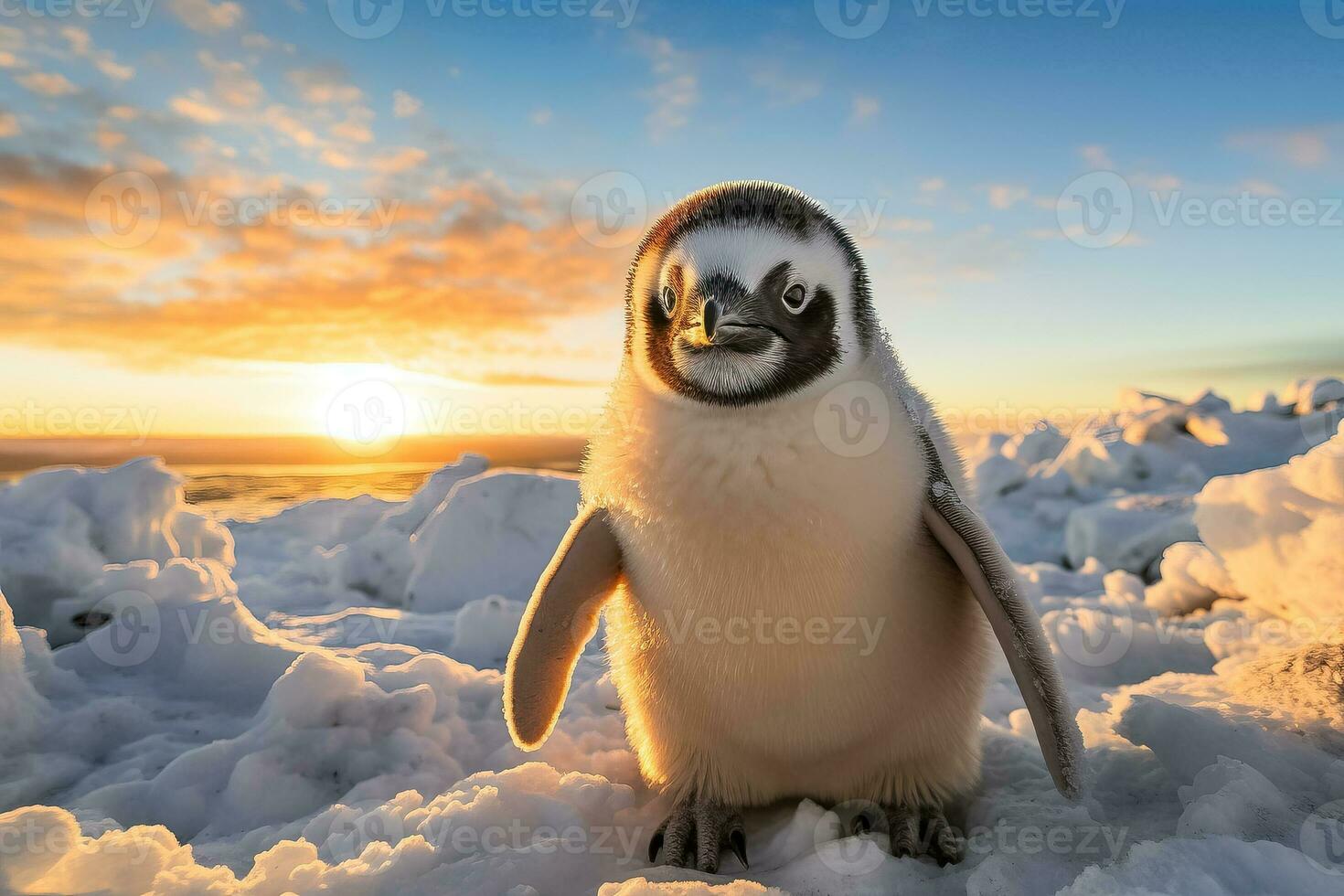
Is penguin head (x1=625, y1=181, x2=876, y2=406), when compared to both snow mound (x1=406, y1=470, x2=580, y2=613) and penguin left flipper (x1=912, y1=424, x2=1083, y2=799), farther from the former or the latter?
snow mound (x1=406, y1=470, x2=580, y2=613)

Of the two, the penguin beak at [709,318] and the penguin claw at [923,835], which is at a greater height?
the penguin beak at [709,318]

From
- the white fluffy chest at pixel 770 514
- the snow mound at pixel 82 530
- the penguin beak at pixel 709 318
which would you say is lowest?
the snow mound at pixel 82 530

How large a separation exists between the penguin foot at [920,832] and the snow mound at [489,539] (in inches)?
127

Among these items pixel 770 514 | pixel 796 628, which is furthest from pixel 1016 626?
pixel 770 514

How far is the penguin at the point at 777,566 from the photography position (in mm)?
1562

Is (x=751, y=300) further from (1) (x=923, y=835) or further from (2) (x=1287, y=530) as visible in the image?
(2) (x=1287, y=530)

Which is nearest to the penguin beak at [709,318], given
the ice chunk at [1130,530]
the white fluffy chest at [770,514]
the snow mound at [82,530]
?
the white fluffy chest at [770,514]

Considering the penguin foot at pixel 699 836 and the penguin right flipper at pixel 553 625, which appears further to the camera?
the penguin right flipper at pixel 553 625

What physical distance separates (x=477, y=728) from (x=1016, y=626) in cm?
187

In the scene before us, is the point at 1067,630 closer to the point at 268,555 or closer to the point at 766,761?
the point at 766,761

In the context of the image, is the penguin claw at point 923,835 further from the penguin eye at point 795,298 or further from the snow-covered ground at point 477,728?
the penguin eye at point 795,298

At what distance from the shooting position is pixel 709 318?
1508 millimetres

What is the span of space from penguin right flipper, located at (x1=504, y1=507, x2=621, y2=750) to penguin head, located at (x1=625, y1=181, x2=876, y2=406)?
0.46 meters

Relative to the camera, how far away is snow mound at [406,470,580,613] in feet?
16.2
